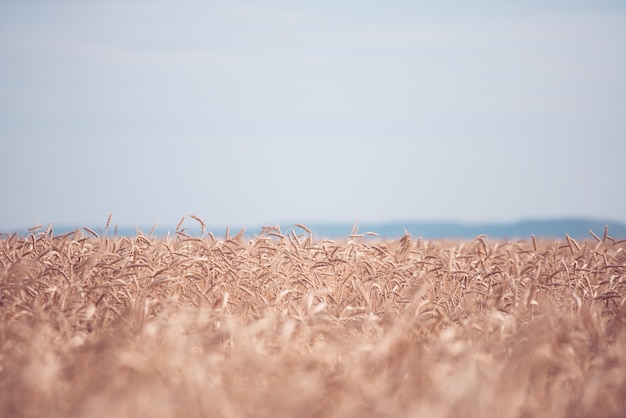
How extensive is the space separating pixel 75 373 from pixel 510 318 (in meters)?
2.41

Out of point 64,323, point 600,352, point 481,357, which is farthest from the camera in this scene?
point 600,352

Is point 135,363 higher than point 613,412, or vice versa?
point 135,363

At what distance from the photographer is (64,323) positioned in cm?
339

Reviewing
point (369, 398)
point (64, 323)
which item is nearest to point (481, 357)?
point (369, 398)

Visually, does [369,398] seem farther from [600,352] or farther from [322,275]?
[322,275]

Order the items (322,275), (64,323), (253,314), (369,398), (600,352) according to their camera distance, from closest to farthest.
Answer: (369,398) → (64,323) → (600,352) → (253,314) → (322,275)

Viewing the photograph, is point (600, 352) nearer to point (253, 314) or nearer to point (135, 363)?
point (253, 314)

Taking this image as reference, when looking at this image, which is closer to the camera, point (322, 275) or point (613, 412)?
point (613, 412)

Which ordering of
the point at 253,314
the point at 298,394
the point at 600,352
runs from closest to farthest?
the point at 298,394 → the point at 600,352 → the point at 253,314

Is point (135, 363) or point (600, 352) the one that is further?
point (600, 352)

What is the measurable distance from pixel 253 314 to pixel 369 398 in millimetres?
1791

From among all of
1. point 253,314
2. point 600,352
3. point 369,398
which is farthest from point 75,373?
point 600,352

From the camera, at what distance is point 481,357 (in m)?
3.18

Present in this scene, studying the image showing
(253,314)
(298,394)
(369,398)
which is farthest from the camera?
(253,314)
